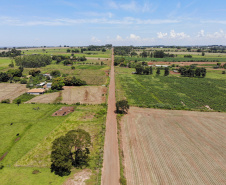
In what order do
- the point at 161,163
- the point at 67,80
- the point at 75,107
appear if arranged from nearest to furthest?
the point at 161,163, the point at 75,107, the point at 67,80

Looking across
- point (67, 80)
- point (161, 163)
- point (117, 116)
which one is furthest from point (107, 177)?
point (67, 80)

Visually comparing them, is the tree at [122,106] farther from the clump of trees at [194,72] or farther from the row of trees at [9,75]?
the clump of trees at [194,72]

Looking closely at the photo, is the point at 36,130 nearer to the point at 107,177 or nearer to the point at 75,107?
the point at 75,107

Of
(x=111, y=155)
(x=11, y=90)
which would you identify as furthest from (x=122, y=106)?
(x=11, y=90)

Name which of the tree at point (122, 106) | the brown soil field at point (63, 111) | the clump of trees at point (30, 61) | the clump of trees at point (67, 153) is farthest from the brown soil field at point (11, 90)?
the clump of trees at point (30, 61)

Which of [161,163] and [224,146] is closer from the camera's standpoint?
[161,163]

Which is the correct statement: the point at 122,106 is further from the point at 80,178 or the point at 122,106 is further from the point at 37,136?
the point at 80,178
